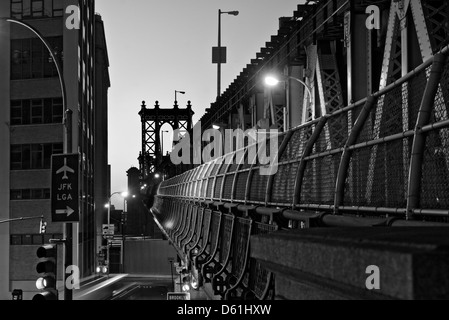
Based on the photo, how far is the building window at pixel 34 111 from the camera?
209 feet

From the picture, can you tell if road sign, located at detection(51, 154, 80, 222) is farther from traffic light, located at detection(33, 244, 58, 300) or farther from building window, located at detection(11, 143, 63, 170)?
building window, located at detection(11, 143, 63, 170)

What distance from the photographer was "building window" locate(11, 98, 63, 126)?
63781mm

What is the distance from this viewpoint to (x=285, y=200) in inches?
403

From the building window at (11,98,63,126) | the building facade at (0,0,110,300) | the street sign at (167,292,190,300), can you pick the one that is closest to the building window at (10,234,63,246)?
the building facade at (0,0,110,300)

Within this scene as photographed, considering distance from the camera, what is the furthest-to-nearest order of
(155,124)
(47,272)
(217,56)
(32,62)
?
(155,124)
(32,62)
(217,56)
(47,272)

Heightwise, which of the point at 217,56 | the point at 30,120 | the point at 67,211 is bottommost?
the point at 67,211

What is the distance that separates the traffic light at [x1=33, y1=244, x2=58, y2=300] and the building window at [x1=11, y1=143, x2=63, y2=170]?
4942cm

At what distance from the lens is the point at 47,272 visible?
14.0 meters

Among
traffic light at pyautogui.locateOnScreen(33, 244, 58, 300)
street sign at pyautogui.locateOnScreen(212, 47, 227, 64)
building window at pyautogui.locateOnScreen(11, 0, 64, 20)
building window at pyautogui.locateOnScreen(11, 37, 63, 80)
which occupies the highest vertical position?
building window at pyautogui.locateOnScreen(11, 0, 64, 20)

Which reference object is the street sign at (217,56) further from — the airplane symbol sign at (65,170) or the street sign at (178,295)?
the airplane symbol sign at (65,170)

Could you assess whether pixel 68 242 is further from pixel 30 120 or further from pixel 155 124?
pixel 155 124

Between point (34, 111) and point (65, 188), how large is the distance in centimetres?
4902

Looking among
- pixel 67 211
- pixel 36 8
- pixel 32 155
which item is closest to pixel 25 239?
pixel 32 155

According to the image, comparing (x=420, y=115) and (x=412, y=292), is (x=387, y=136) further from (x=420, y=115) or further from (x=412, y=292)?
(x=412, y=292)
